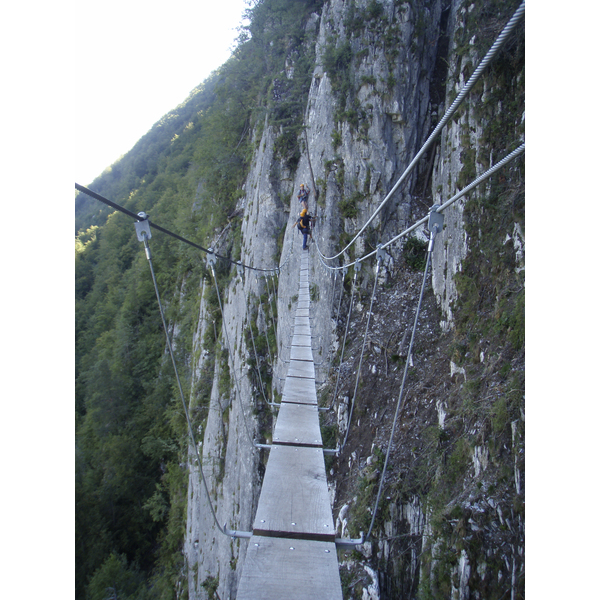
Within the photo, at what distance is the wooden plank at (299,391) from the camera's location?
334 centimetres

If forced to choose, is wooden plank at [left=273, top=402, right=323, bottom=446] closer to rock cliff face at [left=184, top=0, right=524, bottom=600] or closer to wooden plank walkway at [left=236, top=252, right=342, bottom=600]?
wooden plank walkway at [left=236, top=252, right=342, bottom=600]

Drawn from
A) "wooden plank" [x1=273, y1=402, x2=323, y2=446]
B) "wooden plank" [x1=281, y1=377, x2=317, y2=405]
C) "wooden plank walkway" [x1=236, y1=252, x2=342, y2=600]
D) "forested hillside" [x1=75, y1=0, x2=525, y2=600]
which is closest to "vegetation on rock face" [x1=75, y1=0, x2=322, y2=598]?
"forested hillside" [x1=75, y1=0, x2=525, y2=600]

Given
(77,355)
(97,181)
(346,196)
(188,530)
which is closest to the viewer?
(346,196)

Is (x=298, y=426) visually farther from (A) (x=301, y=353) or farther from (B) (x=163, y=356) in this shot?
(B) (x=163, y=356)

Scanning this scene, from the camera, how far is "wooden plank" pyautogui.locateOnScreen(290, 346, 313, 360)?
486 centimetres

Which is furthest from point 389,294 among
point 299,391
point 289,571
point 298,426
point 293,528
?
point 289,571

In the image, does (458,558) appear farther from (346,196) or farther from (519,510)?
(346,196)

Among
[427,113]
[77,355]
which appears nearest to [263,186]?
[427,113]

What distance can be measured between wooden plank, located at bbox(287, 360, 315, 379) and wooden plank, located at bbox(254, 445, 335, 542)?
152cm

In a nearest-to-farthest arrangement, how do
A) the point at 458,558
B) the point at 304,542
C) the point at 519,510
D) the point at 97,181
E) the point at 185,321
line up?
the point at 304,542
the point at 519,510
the point at 458,558
the point at 185,321
the point at 97,181

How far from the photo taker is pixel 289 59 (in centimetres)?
1233

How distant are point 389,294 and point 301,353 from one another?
1868mm

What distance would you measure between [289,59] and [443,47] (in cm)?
681

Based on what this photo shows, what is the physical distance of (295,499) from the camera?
2.09m
